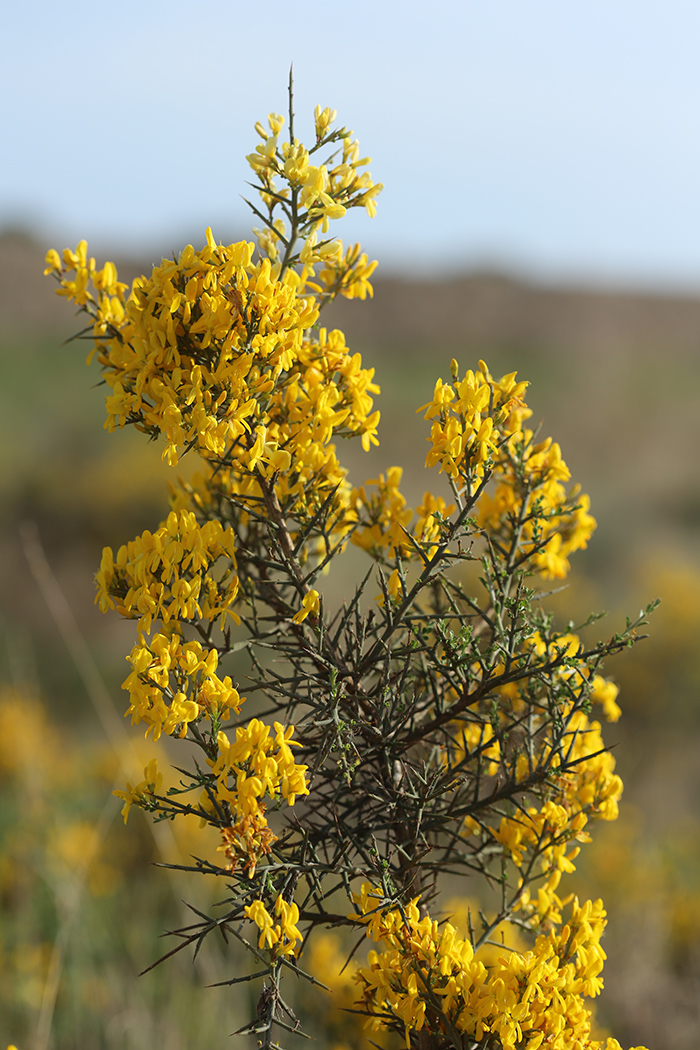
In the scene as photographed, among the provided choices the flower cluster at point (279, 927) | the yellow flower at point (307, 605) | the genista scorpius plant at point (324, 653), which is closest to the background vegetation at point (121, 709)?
the genista scorpius plant at point (324, 653)

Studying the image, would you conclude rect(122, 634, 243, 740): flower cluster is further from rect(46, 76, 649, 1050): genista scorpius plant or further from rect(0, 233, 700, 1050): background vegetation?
rect(0, 233, 700, 1050): background vegetation

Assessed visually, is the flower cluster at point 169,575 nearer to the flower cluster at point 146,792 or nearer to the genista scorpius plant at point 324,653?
the genista scorpius plant at point 324,653

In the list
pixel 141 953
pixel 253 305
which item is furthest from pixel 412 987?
pixel 141 953

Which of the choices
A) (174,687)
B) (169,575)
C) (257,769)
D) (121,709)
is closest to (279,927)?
(257,769)

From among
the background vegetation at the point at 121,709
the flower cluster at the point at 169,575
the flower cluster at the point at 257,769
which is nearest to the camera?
the flower cluster at the point at 257,769

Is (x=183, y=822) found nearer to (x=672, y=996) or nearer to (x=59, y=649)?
(x=672, y=996)

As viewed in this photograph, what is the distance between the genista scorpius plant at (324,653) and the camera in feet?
3.15

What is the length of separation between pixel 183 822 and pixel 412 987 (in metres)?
4.02

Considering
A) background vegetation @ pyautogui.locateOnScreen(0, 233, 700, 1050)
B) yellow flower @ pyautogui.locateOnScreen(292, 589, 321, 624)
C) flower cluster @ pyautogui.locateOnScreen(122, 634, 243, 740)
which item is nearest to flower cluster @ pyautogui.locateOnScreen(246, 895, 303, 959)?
flower cluster @ pyautogui.locateOnScreen(122, 634, 243, 740)

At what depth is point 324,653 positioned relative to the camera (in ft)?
3.63

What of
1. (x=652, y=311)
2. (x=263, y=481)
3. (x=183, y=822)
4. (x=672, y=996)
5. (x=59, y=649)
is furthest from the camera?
(x=652, y=311)

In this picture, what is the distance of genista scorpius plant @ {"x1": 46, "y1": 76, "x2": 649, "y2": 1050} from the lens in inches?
A: 37.8

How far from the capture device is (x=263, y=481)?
43.1 inches

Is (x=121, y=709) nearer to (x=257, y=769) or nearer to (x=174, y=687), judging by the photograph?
(x=174, y=687)
